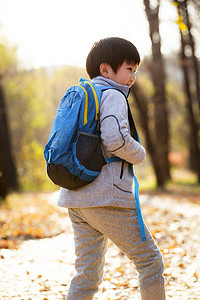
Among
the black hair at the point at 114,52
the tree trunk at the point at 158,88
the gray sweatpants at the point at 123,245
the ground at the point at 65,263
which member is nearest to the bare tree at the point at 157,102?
the tree trunk at the point at 158,88

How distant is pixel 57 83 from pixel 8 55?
1117cm

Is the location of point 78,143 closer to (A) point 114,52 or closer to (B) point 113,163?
(B) point 113,163

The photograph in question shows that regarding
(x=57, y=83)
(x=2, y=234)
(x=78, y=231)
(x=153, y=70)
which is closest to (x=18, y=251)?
(x=2, y=234)

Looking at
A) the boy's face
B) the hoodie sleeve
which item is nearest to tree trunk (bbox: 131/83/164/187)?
the boy's face

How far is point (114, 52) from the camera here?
84.4 inches

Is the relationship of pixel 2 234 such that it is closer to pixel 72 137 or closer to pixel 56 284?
pixel 56 284

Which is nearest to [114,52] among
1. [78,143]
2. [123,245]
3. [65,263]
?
[78,143]

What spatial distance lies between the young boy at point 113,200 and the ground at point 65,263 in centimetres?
122

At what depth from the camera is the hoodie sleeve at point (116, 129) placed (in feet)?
6.53

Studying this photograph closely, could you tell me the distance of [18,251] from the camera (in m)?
4.67

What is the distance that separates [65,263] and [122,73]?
9.21 ft

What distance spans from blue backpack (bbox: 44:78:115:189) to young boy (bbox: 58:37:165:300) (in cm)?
5

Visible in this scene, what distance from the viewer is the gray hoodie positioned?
6.56 ft

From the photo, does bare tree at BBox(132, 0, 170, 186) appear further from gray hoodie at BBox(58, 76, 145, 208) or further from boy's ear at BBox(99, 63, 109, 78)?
gray hoodie at BBox(58, 76, 145, 208)
